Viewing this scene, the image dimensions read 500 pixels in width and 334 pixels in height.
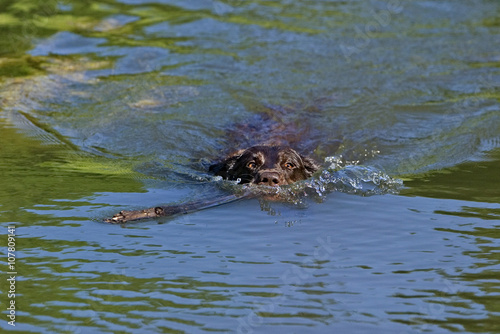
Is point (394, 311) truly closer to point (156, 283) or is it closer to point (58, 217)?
point (156, 283)

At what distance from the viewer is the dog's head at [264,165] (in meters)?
7.39

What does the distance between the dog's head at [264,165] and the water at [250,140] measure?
273 mm

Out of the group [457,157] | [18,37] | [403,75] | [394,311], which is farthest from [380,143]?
[18,37]

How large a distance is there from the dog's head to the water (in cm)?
27

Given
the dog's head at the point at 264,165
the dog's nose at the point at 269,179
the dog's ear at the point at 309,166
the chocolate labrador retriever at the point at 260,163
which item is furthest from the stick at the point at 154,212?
the dog's ear at the point at 309,166

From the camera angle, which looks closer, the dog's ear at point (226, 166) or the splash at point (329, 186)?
the splash at point (329, 186)

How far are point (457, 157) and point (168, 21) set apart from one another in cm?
733

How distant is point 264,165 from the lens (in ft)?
24.5

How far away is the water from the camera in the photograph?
15.2 feet

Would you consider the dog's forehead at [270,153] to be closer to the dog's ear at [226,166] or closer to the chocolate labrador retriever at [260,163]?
the chocolate labrador retriever at [260,163]

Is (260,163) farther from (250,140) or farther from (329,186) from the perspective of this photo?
(250,140)

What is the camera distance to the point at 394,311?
451 centimetres

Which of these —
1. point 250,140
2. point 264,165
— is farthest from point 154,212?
point 250,140

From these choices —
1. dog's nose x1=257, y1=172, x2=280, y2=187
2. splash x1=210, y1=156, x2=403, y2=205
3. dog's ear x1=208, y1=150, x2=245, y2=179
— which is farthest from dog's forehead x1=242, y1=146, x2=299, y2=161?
dog's nose x1=257, y1=172, x2=280, y2=187
